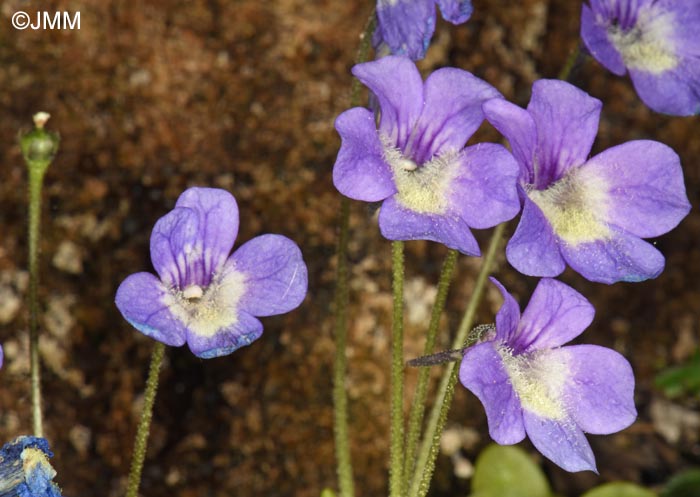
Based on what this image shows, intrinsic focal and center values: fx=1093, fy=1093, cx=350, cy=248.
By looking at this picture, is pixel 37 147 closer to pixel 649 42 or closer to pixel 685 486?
pixel 649 42

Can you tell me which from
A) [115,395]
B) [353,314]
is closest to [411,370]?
[353,314]

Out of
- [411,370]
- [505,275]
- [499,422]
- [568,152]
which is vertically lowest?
[411,370]

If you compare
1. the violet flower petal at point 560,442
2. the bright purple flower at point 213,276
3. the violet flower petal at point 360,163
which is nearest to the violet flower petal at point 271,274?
the bright purple flower at point 213,276

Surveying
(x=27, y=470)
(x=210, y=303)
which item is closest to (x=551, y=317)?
(x=210, y=303)

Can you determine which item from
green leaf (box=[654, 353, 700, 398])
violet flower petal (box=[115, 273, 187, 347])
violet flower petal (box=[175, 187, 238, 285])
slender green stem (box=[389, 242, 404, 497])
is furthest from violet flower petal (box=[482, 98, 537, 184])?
green leaf (box=[654, 353, 700, 398])

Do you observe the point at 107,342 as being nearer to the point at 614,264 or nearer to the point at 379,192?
the point at 379,192

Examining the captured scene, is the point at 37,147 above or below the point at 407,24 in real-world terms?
below
